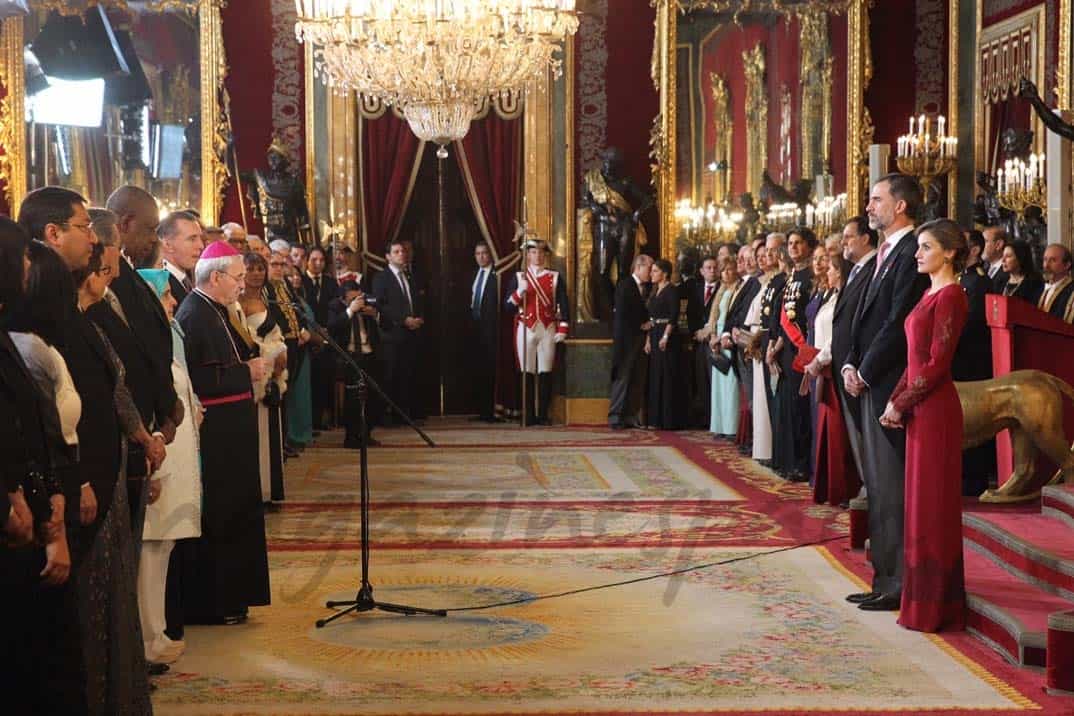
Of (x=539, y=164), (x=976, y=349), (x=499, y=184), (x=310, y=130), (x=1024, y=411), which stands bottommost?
(x=1024, y=411)

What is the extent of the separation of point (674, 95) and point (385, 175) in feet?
9.72

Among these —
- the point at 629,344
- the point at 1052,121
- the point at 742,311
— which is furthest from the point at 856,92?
the point at 1052,121

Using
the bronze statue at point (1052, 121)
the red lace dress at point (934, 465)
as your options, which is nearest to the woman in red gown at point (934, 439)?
the red lace dress at point (934, 465)

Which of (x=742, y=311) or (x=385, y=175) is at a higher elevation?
(x=385, y=175)

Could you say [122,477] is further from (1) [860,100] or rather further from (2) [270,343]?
(1) [860,100]

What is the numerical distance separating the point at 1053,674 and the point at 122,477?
316cm

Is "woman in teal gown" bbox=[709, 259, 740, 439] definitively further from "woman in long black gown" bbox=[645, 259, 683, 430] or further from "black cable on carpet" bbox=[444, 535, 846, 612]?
"black cable on carpet" bbox=[444, 535, 846, 612]

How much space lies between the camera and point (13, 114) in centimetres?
1445

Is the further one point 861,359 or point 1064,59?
point 1064,59

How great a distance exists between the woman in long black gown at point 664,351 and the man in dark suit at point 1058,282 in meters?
4.44

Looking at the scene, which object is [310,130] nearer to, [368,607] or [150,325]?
[368,607]

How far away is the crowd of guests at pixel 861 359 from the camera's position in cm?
612

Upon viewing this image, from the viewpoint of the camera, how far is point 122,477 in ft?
14.8

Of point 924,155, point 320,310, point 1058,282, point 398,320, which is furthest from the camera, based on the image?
point 398,320
